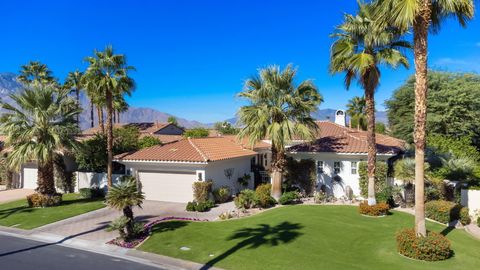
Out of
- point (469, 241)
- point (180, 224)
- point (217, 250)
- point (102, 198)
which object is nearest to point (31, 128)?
point (102, 198)

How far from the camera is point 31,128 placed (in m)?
22.6

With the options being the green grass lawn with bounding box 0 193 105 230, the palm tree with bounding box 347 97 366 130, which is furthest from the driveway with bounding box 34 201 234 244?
the palm tree with bounding box 347 97 366 130

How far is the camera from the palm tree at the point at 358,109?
5609cm

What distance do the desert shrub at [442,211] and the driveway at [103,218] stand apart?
37.0ft

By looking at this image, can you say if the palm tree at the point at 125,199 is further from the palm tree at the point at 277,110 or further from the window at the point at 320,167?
the window at the point at 320,167

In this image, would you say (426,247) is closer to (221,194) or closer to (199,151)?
(221,194)

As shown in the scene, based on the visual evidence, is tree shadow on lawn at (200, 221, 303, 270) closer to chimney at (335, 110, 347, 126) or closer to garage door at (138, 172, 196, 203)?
garage door at (138, 172, 196, 203)

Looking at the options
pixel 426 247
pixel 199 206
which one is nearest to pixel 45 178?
pixel 199 206

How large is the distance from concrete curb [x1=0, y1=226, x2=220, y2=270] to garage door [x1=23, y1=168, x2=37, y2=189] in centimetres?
1436

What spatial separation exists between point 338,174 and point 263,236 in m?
11.9

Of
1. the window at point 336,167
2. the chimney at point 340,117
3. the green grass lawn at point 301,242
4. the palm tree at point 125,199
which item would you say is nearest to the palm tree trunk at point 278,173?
the green grass lawn at point 301,242

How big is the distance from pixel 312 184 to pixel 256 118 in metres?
7.11

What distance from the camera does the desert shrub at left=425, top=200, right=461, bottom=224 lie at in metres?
17.9

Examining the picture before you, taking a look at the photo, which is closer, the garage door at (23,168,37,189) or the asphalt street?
the asphalt street
